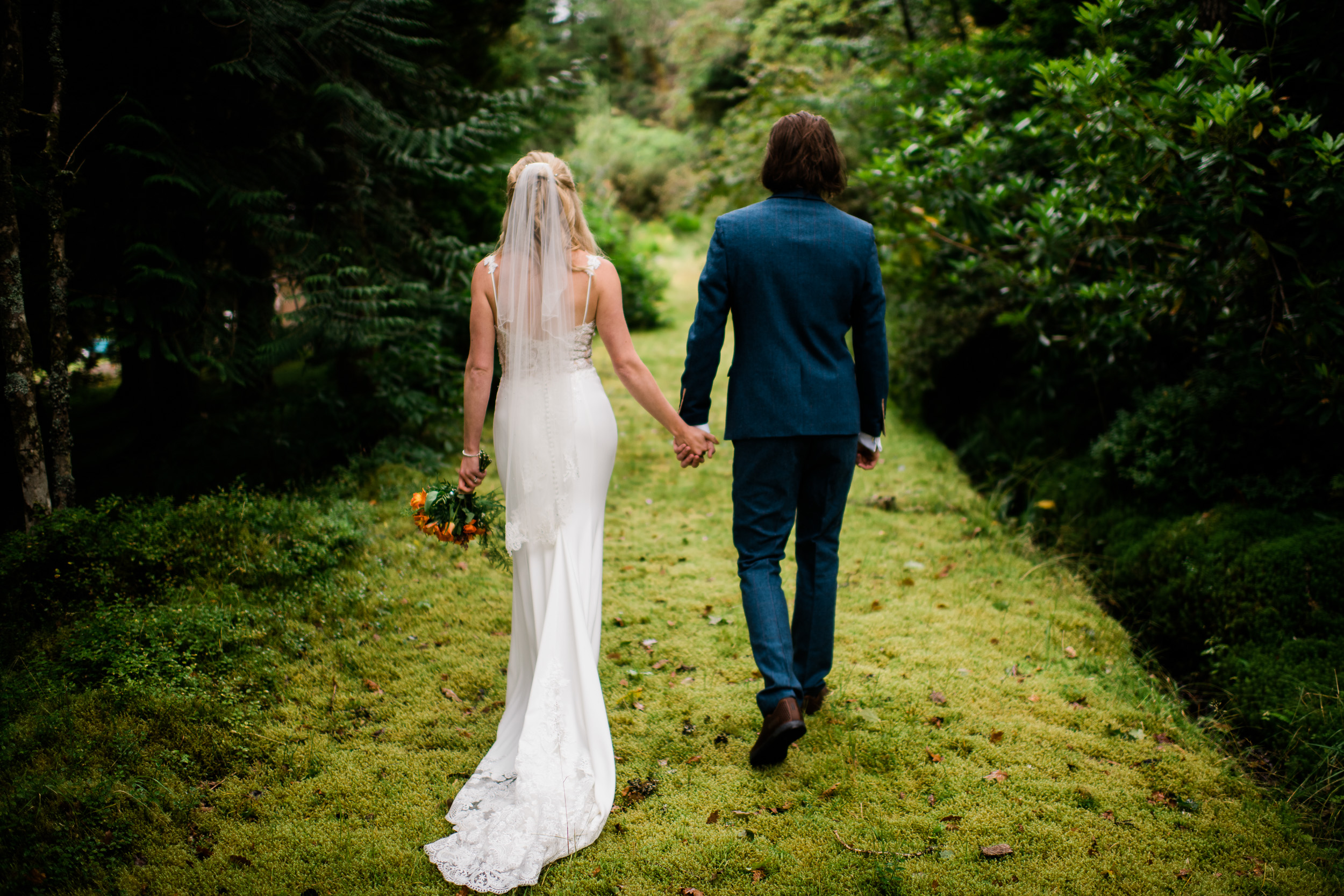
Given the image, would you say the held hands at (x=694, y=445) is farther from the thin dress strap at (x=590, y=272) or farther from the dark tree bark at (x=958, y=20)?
the dark tree bark at (x=958, y=20)

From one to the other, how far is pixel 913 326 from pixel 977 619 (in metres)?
4.52

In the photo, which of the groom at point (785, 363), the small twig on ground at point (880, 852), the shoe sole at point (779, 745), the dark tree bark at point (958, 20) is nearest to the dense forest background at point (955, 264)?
the dark tree bark at point (958, 20)

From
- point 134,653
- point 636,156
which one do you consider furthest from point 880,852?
point 636,156

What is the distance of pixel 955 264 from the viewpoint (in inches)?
257

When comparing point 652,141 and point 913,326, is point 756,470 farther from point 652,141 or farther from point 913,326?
point 652,141

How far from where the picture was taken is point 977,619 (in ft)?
15.0

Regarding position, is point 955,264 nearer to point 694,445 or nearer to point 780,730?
point 694,445

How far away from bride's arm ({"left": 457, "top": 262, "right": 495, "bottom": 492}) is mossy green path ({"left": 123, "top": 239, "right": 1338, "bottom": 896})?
4.49ft

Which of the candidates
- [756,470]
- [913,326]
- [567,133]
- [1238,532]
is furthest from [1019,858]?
[567,133]

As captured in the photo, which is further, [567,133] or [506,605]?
[567,133]

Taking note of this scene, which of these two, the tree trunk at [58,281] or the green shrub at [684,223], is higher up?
the green shrub at [684,223]

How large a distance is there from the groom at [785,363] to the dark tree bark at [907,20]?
8.64 m

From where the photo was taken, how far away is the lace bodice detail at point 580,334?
10.1ft

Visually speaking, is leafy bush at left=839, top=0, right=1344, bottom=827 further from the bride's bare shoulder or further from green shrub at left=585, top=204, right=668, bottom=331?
green shrub at left=585, top=204, right=668, bottom=331
